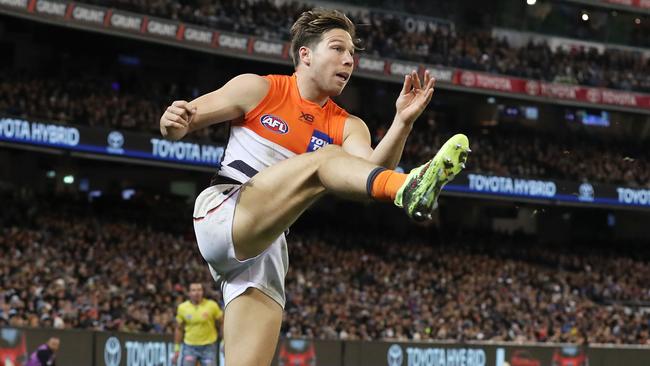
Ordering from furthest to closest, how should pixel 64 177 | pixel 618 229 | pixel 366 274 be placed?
pixel 618 229 < pixel 64 177 < pixel 366 274

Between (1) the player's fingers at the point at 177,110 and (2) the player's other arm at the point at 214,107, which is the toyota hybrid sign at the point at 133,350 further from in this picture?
(1) the player's fingers at the point at 177,110

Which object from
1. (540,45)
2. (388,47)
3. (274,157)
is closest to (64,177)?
(388,47)

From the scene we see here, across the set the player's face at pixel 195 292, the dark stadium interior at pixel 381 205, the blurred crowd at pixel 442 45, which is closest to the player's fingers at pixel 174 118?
the player's face at pixel 195 292

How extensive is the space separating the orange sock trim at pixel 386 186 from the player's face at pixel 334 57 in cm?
132

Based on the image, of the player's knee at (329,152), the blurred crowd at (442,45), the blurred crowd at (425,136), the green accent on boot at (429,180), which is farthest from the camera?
the blurred crowd at (442,45)

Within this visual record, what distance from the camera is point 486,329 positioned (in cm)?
2783

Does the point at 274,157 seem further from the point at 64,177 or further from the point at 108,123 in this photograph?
the point at 64,177

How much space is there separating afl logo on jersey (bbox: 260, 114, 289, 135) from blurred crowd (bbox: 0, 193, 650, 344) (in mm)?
13977

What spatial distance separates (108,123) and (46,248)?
18.1ft

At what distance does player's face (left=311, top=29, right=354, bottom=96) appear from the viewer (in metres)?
6.54

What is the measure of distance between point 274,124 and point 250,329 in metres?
1.27

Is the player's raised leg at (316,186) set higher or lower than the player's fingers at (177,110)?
lower

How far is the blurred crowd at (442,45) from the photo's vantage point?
32.9 meters

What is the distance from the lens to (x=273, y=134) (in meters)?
6.54
